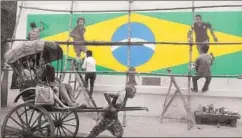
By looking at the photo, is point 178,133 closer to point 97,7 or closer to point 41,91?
point 41,91

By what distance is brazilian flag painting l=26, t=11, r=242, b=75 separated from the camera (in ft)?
30.9

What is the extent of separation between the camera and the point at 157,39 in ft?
32.3

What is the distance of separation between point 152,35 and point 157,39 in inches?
7.2

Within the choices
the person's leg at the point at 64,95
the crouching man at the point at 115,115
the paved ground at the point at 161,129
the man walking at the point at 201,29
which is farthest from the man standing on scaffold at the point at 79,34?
the crouching man at the point at 115,115

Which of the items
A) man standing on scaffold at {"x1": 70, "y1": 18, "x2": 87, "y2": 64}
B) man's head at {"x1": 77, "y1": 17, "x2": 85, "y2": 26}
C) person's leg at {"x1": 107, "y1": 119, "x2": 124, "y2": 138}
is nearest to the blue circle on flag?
man standing on scaffold at {"x1": 70, "y1": 18, "x2": 87, "y2": 64}

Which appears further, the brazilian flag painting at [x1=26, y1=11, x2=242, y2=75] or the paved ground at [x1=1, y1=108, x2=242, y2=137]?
the brazilian flag painting at [x1=26, y1=11, x2=242, y2=75]

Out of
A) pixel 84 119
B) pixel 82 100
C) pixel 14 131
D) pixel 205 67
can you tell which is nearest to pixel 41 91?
pixel 14 131

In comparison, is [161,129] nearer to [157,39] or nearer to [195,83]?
[195,83]

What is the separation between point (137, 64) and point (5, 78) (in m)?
3.50

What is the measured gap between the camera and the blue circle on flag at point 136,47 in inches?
390

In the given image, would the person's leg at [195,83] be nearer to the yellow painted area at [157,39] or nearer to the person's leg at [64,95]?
the yellow painted area at [157,39]

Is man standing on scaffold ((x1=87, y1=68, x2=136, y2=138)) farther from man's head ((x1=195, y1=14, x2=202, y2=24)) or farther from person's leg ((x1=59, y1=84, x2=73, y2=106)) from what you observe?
man's head ((x1=195, y1=14, x2=202, y2=24))

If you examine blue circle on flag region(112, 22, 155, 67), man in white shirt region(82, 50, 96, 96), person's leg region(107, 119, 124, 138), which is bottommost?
person's leg region(107, 119, 124, 138)

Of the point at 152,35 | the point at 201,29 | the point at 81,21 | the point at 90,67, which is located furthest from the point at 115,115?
the point at 81,21
